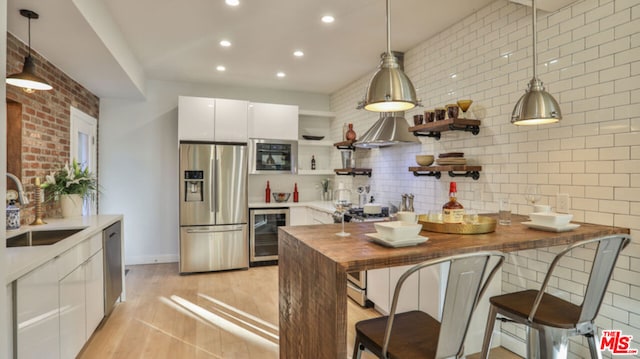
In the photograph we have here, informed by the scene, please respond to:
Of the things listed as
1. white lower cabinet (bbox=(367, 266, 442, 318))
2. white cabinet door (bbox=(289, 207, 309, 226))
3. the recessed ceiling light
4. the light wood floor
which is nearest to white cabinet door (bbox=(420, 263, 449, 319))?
white lower cabinet (bbox=(367, 266, 442, 318))

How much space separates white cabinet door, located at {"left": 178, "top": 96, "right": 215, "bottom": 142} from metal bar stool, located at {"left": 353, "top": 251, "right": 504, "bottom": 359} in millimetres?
3895

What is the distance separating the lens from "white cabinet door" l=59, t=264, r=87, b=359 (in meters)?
2.12

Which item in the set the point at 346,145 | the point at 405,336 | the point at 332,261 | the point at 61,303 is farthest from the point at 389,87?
the point at 346,145

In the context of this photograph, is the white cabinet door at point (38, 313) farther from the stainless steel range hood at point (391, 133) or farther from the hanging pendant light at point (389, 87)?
the stainless steel range hood at point (391, 133)

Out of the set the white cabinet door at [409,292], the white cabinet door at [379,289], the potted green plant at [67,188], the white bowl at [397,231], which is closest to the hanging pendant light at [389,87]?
the white bowl at [397,231]

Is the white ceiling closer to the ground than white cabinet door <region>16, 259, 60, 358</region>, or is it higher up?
higher up

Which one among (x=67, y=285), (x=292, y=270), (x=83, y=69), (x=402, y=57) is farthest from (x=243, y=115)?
(x=292, y=270)

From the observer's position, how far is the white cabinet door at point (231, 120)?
15.7ft

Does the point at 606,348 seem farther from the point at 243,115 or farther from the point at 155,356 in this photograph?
the point at 243,115

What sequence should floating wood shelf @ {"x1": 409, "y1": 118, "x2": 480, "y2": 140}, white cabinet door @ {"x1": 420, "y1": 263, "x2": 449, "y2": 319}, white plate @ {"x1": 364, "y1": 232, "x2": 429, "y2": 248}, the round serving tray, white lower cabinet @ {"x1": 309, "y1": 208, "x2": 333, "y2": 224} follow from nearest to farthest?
1. white plate @ {"x1": 364, "y1": 232, "x2": 429, "y2": 248}
2. the round serving tray
3. white cabinet door @ {"x1": 420, "y1": 263, "x2": 449, "y2": 319}
4. floating wood shelf @ {"x1": 409, "y1": 118, "x2": 480, "y2": 140}
5. white lower cabinet @ {"x1": 309, "y1": 208, "x2": 333, "y2": 224}

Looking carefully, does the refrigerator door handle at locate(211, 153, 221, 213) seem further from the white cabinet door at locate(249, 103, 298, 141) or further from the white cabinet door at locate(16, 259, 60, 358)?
the white cabinet door at locate(16, 259, 60, 358)

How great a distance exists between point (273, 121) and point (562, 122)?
3.76 metres

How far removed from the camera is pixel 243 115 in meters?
4.90

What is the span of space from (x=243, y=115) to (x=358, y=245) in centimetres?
379
